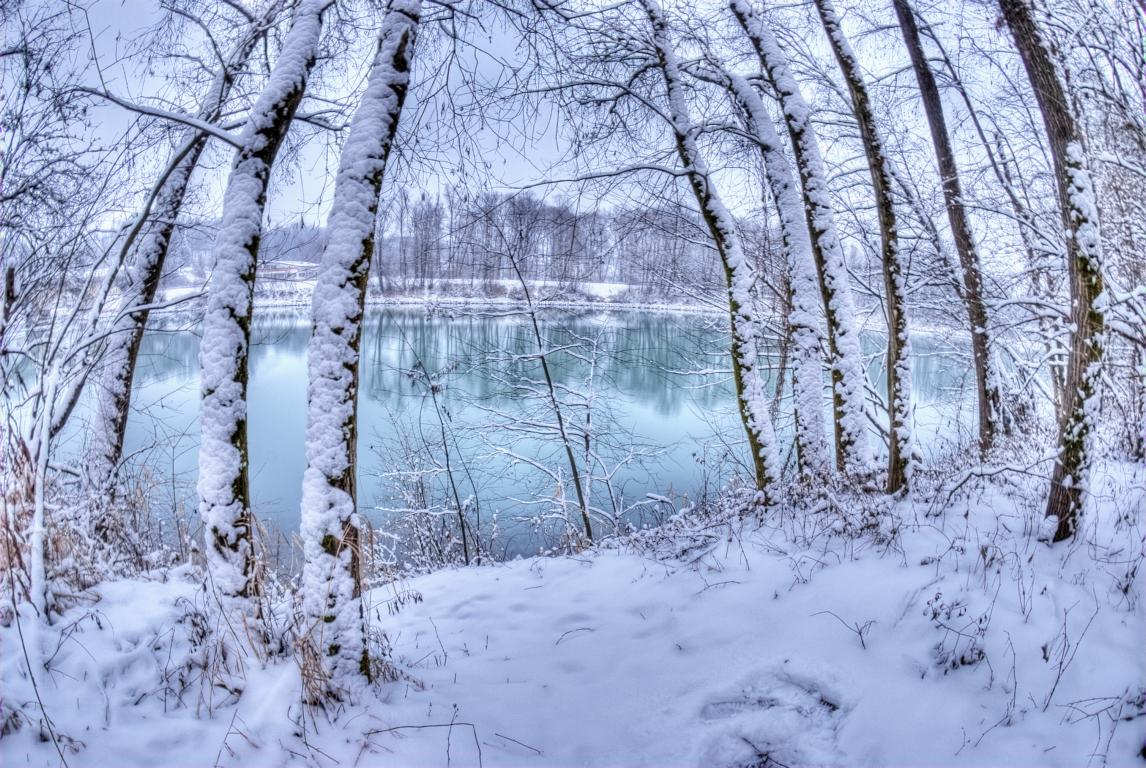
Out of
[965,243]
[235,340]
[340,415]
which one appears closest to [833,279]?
[965,243]

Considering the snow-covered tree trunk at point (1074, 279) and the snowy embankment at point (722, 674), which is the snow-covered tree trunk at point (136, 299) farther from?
the snow-covered tree trunk at point (1074, 279)

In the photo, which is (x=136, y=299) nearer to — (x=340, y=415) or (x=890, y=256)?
(x=340, y=415)

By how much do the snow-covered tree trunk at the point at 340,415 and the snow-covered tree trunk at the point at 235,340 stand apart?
420 mm

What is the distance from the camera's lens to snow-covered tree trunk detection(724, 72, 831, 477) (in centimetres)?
596

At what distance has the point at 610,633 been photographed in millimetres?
3621

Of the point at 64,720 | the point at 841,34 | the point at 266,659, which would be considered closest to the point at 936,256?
the point at 841,34

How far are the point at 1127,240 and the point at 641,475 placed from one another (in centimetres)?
955

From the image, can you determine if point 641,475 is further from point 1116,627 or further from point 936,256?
point 1116,627

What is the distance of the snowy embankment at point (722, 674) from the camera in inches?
92.4

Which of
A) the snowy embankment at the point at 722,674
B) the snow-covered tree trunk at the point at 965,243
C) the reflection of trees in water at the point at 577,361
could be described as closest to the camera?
the snowy embankment at the point at 722,674

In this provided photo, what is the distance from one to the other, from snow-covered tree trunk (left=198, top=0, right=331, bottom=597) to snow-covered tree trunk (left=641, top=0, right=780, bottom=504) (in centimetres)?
419

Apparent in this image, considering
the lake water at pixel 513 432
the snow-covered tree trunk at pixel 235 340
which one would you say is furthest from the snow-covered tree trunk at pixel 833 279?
the snow-covered tree trunk at pixel 235 340

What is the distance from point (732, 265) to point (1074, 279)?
121 inches

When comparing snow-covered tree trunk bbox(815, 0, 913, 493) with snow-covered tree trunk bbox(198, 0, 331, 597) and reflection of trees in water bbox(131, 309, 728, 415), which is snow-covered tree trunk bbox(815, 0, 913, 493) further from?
reflection of trees in water bbox(131, 309, 728, 415)
